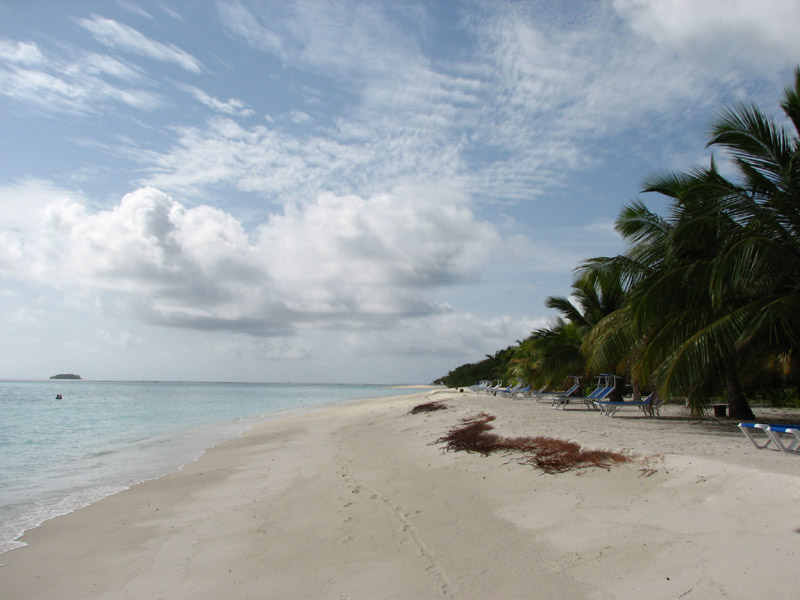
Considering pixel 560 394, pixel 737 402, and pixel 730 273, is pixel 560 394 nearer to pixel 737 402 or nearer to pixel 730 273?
pixel 737 402

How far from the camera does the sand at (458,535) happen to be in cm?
362

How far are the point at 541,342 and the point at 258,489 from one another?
48.3 feet

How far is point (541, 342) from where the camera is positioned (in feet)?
66.3

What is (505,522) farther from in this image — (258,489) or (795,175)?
(795,175)

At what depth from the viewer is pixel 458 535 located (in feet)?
15.6

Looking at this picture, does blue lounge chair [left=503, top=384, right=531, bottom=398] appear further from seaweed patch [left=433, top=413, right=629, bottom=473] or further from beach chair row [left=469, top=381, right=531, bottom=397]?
seaweed patch [left=433, top=413, right=629, bottom=473]

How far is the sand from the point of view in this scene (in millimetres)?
3619

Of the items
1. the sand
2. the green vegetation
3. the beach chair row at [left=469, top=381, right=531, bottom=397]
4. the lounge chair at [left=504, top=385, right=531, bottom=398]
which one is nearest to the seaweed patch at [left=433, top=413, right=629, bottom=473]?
the sand

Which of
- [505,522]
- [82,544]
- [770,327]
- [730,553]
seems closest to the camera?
[730,553]

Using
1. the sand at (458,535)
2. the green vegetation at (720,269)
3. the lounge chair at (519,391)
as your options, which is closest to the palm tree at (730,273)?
the green vegetation at (720,269)

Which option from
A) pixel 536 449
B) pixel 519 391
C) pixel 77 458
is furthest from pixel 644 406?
pixel 77 458

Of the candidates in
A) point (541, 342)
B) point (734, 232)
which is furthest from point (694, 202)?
point (541, 342)

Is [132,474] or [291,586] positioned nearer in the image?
[291,586]

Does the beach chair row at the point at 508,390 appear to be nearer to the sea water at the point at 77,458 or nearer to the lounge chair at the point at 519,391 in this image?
the lounge chair at the point at 519,391
